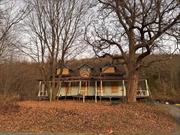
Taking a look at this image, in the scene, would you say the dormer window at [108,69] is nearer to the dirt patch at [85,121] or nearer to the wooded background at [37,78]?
the wooded background at [37,78]

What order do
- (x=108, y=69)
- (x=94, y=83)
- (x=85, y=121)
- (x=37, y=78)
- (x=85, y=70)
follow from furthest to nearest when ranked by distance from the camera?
(x=37, y=78), (x=85, y=70), (x=108, y=69), (x=94, y=83), (x=85, y=121)

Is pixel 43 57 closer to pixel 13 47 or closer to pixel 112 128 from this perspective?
pixel 13 47

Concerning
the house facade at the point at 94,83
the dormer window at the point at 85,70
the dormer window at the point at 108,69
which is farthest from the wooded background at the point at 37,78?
the house facade at the point at 94,83

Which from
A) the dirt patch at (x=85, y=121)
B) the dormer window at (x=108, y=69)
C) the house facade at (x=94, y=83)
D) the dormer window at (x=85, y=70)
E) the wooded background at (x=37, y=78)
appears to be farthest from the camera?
the dormer window at (x=85, y=70)

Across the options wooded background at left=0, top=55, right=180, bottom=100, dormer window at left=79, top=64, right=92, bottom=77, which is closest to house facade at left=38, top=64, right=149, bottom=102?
dormer window at left=79, top=64, right=92, bottom=77

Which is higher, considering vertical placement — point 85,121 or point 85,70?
point 85,70

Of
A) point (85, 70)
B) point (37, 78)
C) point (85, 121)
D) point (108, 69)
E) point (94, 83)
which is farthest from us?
point (37, 78)

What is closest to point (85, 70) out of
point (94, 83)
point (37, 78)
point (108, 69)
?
point (94, 83)

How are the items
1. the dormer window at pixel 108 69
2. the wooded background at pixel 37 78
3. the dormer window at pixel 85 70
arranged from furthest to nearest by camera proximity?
1. the dormer window at pixel 85 70
2. the dormer window at pixel 108 69
3. the wooded background at pixel 37 78

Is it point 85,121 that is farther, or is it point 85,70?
point 85,70

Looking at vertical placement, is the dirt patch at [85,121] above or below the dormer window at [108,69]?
below

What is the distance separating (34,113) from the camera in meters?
19.8

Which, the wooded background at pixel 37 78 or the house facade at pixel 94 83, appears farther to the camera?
the wooded background at pixel 37 78

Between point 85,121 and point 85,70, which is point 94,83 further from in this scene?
point 85,121
